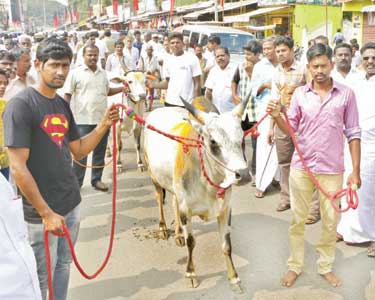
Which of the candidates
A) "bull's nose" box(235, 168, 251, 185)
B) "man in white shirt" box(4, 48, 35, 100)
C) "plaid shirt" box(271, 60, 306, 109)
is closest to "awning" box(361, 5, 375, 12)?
"plaid shirt" box(271, 60, 306, 109)

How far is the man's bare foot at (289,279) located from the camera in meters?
4.05

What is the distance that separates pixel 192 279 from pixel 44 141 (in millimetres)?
1956

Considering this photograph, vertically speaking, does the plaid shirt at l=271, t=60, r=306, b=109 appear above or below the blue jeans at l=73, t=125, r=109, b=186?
above

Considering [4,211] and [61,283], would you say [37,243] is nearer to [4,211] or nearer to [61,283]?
[61,283]

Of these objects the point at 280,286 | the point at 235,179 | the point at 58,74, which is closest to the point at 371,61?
the point at 235,179

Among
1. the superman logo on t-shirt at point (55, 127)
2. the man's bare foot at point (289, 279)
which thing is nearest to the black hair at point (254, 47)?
the man's bare foot at point (289, 279)

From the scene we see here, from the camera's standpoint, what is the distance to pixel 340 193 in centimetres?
376

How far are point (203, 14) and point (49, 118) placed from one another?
95.6 ft

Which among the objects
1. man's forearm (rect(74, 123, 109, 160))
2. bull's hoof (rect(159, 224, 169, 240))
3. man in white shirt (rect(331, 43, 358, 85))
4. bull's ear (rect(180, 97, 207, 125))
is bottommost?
bull's hoof (rect(159, 224, 169, 240))

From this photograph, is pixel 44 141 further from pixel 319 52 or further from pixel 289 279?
pixel 289 279

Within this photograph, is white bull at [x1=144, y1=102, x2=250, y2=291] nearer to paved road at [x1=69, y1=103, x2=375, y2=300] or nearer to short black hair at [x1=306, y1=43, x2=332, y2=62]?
paved road at [x1=69, y1=103, x2=375, y2=300]

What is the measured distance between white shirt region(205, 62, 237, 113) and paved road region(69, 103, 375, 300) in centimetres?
156

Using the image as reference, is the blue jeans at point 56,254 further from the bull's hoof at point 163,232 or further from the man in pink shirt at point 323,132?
the bull's hoof at point 163,232

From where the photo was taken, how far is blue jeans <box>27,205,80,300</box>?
115 inches
